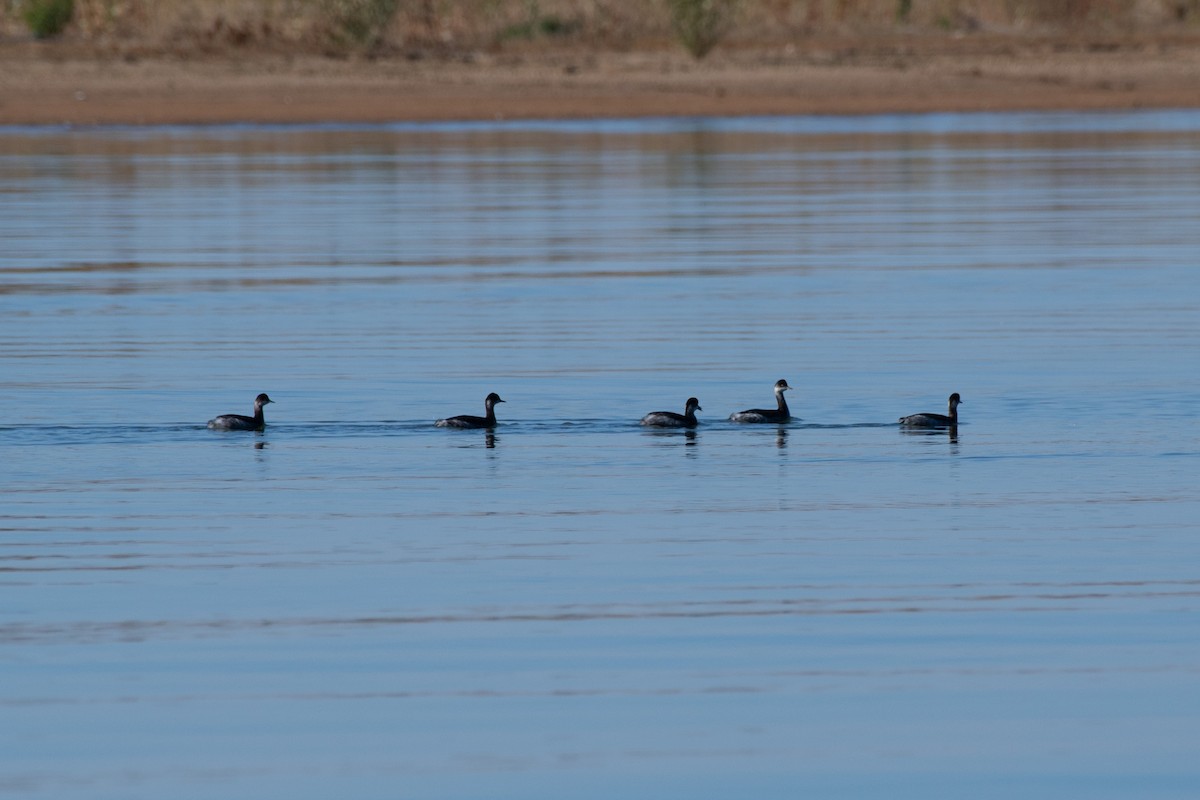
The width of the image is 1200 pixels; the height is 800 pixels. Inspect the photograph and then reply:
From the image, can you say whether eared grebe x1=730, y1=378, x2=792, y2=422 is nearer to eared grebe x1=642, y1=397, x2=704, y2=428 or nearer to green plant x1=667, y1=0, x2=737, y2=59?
eared grebe x1=642, y1=397, x2=704, y2=428

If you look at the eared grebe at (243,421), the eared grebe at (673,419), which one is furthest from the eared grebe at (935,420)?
the eared grebe at (243,421)

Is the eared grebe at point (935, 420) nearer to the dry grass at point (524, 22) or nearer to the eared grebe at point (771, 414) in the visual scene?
the eared grebe at point (771, 414)

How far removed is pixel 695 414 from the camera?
16562mm

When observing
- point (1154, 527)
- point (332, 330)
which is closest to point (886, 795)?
point (1154, 527)

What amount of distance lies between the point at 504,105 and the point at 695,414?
4014 centimetres

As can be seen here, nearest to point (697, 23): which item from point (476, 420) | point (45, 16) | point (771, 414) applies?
point (45, 16)

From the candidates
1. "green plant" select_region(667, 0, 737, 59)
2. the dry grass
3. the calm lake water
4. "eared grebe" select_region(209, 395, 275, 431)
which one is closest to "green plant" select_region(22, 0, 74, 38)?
the dry grass

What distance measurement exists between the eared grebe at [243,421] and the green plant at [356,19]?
162 ft

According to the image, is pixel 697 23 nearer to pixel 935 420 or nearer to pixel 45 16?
pixel 45 16

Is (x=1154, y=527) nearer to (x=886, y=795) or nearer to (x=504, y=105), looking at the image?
(x=886, y=795)

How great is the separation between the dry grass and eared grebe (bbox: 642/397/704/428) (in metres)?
48.4

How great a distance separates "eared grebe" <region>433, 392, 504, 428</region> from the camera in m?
15.9

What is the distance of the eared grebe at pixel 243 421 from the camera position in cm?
1590

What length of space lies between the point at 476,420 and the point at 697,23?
4726cm
